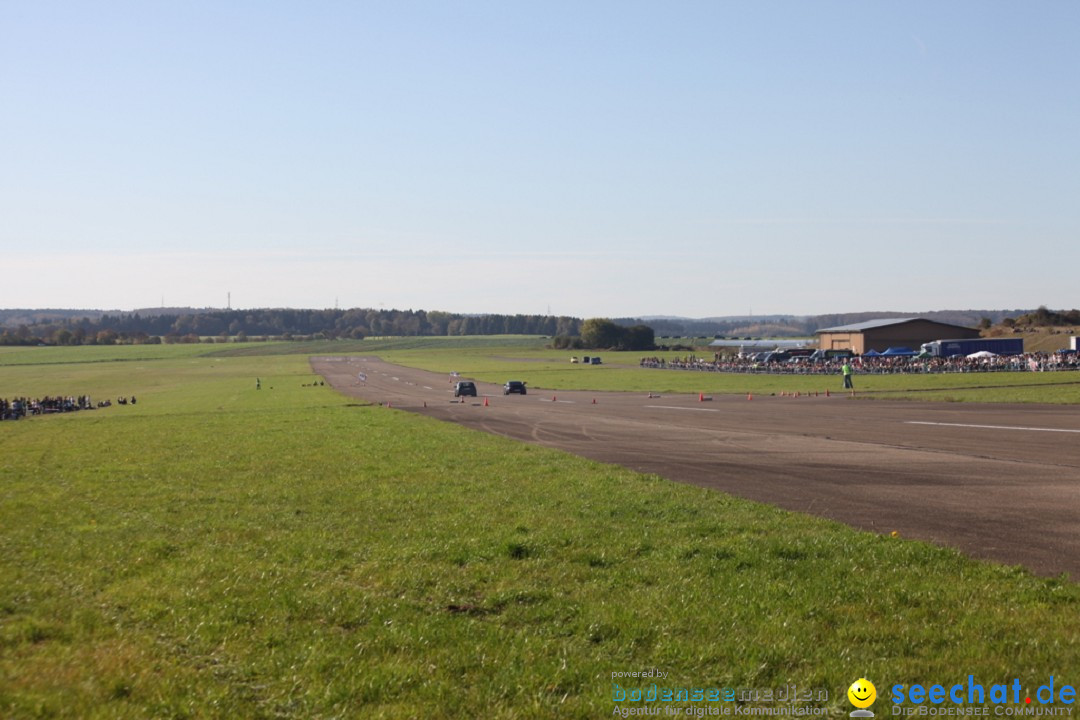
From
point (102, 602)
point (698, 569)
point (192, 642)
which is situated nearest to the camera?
point (192, 642)

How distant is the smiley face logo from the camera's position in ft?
24.6

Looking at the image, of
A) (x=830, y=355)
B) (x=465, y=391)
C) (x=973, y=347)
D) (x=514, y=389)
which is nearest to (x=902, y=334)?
(x=973, y=347)

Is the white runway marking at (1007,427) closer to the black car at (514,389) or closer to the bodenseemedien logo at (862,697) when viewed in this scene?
the bodenseemedien logo at (862,697)

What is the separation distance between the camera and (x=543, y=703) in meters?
7.71

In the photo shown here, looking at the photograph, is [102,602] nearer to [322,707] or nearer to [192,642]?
[192,642]

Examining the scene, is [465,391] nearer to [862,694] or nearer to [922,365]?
[922,365]

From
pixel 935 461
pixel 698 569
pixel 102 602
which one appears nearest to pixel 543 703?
pixel 698 569

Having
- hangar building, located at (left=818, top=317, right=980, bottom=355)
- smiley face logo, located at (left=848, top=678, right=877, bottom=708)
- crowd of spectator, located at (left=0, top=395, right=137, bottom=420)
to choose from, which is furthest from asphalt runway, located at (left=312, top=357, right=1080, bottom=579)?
hangar building, located at (left=818, top=317, right=980, bottom=355)

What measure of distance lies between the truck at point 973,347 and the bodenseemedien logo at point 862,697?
351 feet

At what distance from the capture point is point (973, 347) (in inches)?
4304

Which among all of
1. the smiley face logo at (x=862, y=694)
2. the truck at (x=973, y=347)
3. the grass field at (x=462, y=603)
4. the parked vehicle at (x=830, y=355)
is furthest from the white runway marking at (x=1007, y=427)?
the truck at (x=973, y=347)

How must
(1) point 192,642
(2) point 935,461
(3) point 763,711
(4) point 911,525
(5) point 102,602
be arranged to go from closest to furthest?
(3) point 763,711 → (1) point 192,642 → (5) point 102,602 → (4) point 911,525 → (2) point 935,461

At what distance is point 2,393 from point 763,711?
115m

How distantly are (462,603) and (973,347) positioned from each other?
367ft
